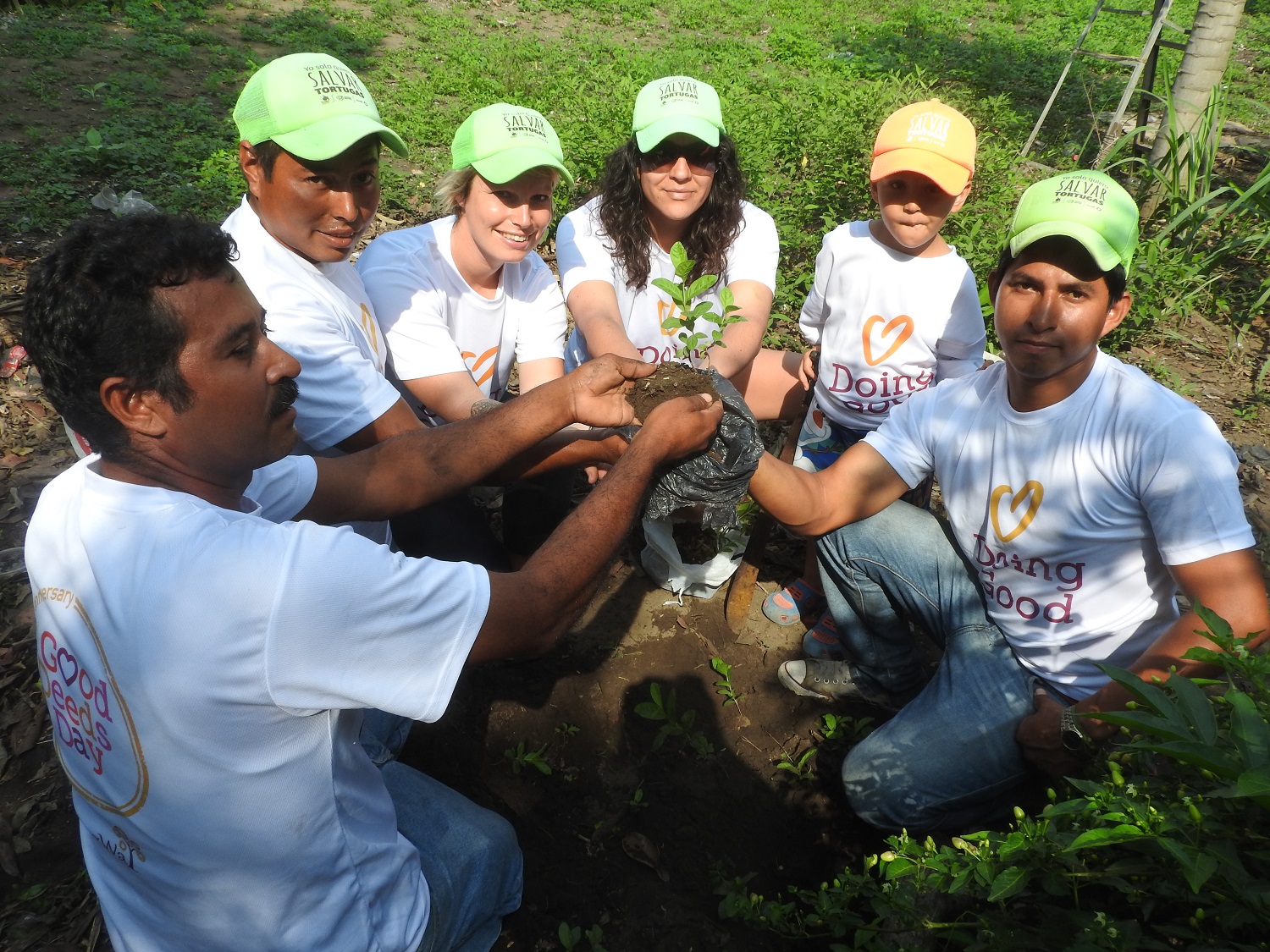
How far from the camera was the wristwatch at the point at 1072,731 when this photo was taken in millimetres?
2178

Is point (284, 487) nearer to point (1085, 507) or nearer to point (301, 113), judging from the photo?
point (301, 113)

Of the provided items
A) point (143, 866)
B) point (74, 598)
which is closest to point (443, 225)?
point (74, 598)

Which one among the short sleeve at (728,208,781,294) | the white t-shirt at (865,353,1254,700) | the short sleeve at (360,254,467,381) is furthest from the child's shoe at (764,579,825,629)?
the short sleeve at (360,254,467,381)

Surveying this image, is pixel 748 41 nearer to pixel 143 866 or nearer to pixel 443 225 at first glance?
pixel 443 225

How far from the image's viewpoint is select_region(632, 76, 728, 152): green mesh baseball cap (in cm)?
321

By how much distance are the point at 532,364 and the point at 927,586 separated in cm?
165

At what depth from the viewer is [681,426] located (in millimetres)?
2352

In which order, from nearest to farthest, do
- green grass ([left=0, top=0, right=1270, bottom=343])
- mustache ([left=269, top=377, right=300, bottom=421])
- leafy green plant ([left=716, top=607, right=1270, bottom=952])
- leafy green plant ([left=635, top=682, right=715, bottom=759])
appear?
leafy green plant ([left=716, top=607, right=1270, bottom=952])
mustache ([left=269, top=377, right=300, bottom=421])
leafy green plant ([left=635, top=682, right=715, bottom=759])
green grass ([left=0, top=0, right=1270, bottom=343])

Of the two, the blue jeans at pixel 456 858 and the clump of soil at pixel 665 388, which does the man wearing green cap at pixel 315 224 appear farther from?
the blue jeans at pixel 456 858

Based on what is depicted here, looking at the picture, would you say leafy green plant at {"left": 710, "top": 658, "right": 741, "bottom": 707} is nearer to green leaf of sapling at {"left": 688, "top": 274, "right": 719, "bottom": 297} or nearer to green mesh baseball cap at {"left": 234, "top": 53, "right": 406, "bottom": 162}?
green leaf of sapling at {"left": 688, "top": 274, "right": 719, "bottom": 297}

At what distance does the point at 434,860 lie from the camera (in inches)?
78.6

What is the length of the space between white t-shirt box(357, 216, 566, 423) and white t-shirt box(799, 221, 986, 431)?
109 cm

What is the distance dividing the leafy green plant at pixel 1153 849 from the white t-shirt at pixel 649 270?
2.22 m

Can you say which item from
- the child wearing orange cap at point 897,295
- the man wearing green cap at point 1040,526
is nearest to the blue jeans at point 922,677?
the man wearing green cap at point 1040,526
